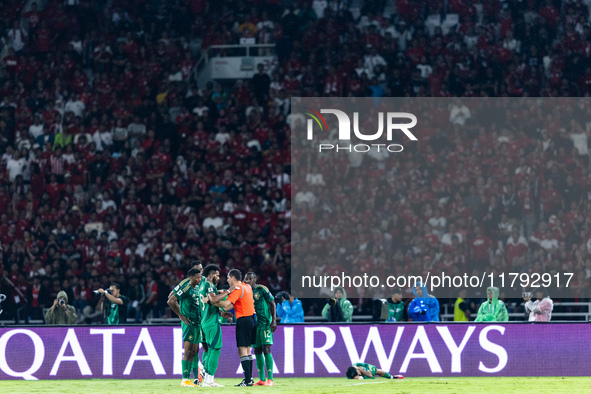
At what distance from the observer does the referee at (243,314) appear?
15930mm

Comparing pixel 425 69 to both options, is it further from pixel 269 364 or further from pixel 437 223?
pixel 269 364

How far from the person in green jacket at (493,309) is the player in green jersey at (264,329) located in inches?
202

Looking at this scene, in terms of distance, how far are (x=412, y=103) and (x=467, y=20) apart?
444cm

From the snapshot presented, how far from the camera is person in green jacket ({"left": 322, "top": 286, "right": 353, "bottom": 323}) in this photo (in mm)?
19922

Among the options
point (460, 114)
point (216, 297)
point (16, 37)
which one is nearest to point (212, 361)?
point (216, 297)

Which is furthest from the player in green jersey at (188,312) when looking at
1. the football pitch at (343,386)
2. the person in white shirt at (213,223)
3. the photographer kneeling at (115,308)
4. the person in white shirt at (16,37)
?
the person in white shirt at (16,37)

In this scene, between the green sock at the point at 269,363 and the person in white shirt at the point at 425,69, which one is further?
the person in white shirt at the point at 425,69

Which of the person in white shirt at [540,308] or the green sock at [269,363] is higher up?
the person in white shirt at [540,308]

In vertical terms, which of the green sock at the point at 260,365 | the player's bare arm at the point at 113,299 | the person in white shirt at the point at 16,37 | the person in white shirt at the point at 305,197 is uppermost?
the person in white shirt at the point at 16,37

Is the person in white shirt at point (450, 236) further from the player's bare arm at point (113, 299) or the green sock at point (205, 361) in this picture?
the green sock at point (205, 361)

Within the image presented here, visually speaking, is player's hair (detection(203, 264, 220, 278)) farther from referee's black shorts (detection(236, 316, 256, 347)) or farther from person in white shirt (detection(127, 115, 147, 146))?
person in white shirt (detection(127, 115, 147, 146))

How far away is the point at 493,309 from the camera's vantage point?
786 inches

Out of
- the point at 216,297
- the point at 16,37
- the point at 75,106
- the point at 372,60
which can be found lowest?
the point at 216,297

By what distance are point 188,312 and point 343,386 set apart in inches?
99.2
